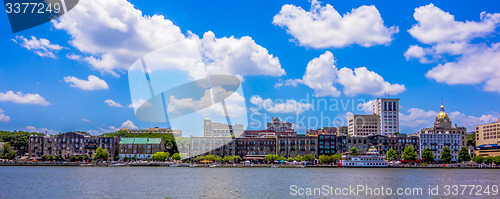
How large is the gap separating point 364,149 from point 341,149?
297 inches

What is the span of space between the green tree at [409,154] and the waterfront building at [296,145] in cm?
2722

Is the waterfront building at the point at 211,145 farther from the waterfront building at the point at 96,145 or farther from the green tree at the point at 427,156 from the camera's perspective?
the green tree at the point at 427,156

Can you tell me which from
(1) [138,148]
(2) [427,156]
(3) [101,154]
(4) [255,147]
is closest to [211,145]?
(4) [255,147]

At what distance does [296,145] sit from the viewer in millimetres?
152250

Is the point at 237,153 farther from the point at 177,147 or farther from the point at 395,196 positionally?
the point at 395,196

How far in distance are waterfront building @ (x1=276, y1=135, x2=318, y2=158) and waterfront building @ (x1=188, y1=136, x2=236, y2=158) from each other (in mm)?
14955

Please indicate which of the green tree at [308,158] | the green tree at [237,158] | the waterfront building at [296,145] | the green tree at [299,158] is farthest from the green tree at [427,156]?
the green tree at [237,158]

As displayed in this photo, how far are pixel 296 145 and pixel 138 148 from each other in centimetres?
5182

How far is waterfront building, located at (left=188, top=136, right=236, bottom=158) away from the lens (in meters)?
151

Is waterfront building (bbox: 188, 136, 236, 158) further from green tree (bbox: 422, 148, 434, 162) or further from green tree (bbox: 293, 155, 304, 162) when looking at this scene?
green tree (bbox: 422, 148, 434, 162)

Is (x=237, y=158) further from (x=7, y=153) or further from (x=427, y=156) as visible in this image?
(x=7, y=153)

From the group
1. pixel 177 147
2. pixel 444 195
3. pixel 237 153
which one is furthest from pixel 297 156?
pixel 444 195

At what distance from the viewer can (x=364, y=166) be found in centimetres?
13438

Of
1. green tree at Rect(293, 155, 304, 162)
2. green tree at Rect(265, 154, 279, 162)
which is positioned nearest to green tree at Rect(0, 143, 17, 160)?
green tree at Rect(265, 154, 279, 162)
